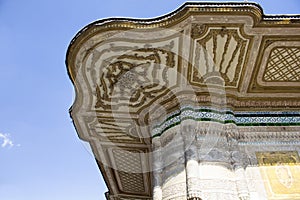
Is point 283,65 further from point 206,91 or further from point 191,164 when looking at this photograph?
point 191,164

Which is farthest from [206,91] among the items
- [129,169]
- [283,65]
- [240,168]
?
[129,169]

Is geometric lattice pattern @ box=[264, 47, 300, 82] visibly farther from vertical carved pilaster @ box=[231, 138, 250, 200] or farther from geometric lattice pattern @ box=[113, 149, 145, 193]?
geometric lattice pattern @ box=[113, 149, 145, 193]

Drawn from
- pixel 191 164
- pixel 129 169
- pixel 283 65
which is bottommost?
pixel 191 164

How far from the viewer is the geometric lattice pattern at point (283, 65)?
16.2 ft

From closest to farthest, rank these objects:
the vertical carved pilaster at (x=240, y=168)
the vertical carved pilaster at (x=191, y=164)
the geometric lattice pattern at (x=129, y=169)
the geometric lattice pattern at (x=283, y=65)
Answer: the vertical carved pilaster at (x=191, y=164) → the vertical carved pilaster at (x=240, y=168) → the geometric lattice pattern at (x=283, y=65) → the geometric lattice pattern at (x=129, y=169)

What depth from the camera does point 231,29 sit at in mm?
4566

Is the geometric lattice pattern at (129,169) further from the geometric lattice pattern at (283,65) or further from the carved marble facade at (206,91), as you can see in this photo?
the geometric lattice pattern at (283,65)

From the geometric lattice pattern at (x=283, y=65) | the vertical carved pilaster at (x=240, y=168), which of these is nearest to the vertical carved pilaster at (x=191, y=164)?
the vertical carved pilaster at (x=240, y=168)

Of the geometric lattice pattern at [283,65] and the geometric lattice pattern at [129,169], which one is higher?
the geometric lattice pattern at [129,169]

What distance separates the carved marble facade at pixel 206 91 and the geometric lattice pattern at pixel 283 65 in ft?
0.05

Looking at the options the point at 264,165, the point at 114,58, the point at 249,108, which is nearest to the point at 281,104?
the point at 249,108

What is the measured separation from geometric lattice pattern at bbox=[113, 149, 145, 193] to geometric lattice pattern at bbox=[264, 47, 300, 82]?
11.2ft

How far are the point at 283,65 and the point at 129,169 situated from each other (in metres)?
4.58

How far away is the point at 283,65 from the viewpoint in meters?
5.15
